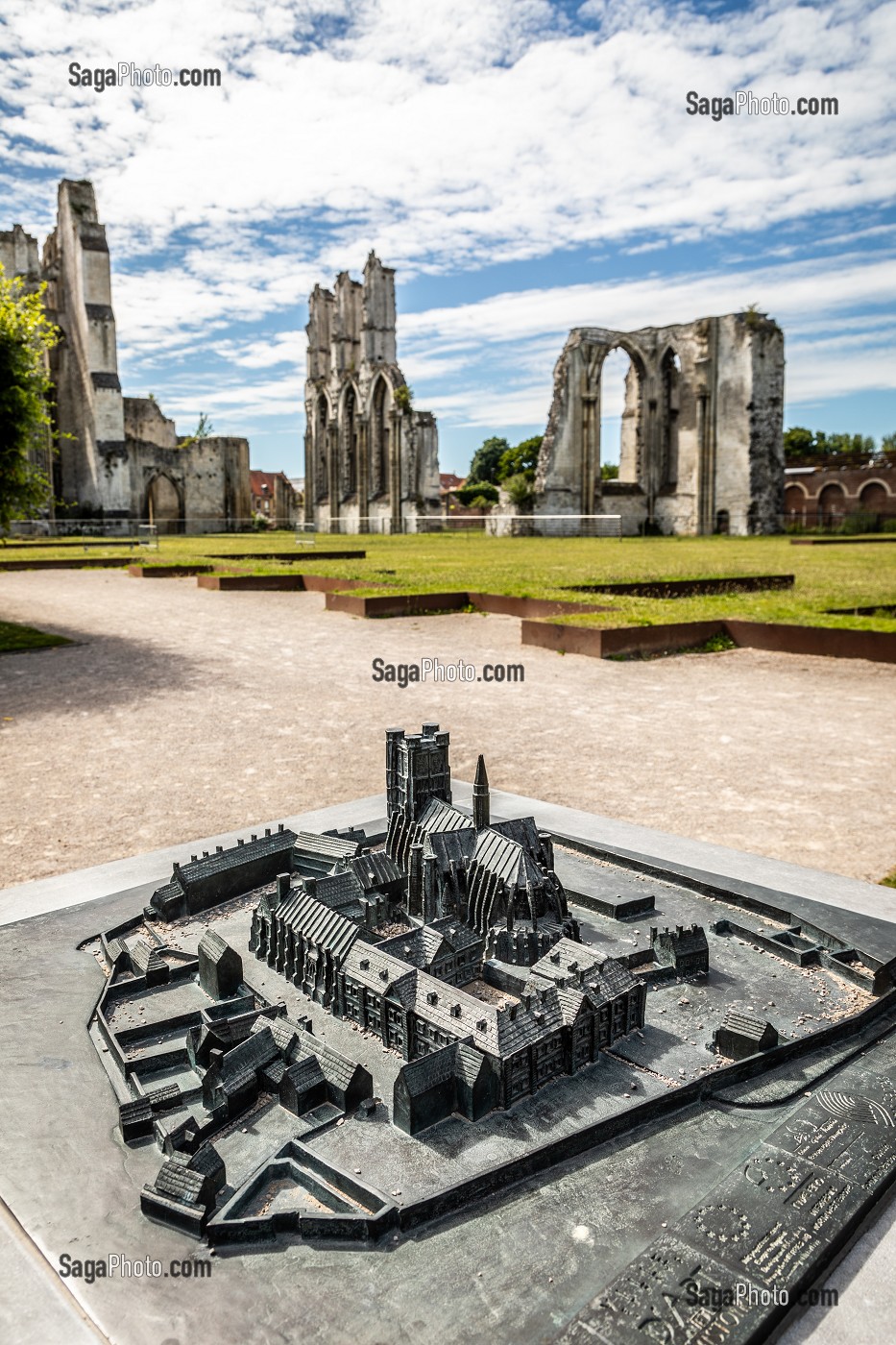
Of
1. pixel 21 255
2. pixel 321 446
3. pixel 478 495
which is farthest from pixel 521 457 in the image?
pixel 21 255

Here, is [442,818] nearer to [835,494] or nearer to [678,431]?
[678,431]

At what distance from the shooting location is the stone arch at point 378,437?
51125 mm

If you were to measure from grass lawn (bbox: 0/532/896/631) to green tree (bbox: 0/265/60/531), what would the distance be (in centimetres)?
535

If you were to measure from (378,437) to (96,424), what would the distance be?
1874 cm

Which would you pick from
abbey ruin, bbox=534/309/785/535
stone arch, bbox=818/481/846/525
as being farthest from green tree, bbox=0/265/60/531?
stone arch, bbox=818/481/846/525

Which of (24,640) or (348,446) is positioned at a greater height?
(348,446)

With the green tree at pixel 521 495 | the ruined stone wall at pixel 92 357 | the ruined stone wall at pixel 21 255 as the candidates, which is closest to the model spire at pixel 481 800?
the ruined stone wall at pixel 92 357

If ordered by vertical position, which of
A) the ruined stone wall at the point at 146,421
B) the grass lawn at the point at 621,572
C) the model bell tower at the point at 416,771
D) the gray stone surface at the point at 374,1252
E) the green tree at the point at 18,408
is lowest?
the gray stone surface at the point at 374,1252

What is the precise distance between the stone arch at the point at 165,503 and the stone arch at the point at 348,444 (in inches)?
431

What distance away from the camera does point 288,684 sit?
8.69 meters

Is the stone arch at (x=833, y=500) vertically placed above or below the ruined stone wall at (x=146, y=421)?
below

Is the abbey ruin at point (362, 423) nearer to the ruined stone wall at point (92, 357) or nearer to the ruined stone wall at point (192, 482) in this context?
the ruined stone wall at point (192, 482)

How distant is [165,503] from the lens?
47.4 m

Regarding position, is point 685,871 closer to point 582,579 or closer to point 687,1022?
point 687,1022
